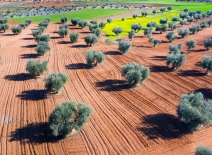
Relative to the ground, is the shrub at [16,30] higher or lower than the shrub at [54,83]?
higher

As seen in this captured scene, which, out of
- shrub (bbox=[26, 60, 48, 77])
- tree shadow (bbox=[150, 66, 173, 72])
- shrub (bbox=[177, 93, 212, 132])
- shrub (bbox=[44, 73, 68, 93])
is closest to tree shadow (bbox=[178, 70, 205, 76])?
tree shadow (bbox=[150, 66, 173, 72])

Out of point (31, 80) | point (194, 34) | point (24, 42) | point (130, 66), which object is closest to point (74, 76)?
point (31, 80)

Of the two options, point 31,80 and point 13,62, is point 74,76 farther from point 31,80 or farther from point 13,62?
point 13,62

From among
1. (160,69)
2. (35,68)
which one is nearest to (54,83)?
(35,68)

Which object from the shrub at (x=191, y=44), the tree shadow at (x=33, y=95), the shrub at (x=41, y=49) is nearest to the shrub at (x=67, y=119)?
the tree shadow at (x=33, y=95)

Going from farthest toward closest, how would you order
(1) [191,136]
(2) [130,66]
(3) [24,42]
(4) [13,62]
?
(3) [24,42] < (4) [13,62] < (2) [130,66] < (1) [191,136]

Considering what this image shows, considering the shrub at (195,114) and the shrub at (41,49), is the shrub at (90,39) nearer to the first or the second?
the shrub at (41,49)

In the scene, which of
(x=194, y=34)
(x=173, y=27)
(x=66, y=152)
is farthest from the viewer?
(x=173, y=27)
